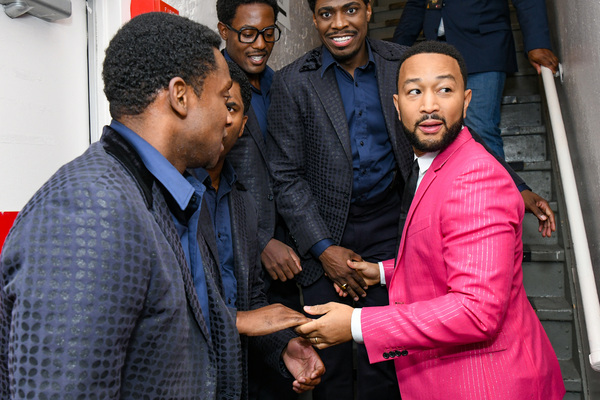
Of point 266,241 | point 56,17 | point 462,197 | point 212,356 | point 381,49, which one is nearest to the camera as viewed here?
point 212,356

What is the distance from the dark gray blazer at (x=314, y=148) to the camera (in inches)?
75.9

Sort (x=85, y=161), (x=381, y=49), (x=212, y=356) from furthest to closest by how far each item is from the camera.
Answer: (x=381, y=49) < (x=212, y=356) < (x=85, y=161)

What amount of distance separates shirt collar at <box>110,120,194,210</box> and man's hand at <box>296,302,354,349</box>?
19.4 inches

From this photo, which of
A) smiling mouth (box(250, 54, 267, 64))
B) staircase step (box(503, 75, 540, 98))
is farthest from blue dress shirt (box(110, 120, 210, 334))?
staircase step (box(503, 75, 540, 98))

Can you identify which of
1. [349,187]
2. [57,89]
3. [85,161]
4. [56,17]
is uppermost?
[56,17]

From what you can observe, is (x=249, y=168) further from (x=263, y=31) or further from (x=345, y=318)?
(x=345, y=318)

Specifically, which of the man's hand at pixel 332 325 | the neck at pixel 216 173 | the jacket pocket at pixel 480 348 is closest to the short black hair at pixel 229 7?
the neck at pixel 216 173

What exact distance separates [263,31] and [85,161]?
142cm

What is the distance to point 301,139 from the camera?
2.01 m

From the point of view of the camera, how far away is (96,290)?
0.71m

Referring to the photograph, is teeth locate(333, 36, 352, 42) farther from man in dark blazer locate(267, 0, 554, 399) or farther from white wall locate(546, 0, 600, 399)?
white wall locate(546, 0, 600, 399)

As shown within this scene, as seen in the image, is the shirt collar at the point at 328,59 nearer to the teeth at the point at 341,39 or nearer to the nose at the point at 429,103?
the teeth at the point at 341,39

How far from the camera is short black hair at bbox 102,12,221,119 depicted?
0.91 m

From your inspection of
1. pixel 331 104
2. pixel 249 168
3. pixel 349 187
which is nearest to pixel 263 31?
pixel 331 104
